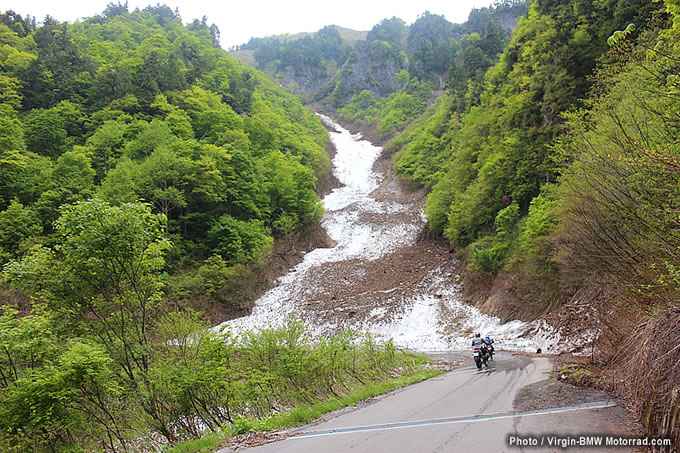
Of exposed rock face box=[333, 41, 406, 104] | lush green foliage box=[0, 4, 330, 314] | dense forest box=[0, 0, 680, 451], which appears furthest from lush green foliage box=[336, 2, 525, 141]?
lush green foliage box=[0, 4, 330, 314]

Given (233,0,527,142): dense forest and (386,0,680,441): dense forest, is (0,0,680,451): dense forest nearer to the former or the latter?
(386,0,680,441): dense forest

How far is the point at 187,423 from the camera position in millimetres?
6656

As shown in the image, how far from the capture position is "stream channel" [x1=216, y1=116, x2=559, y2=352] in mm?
17594

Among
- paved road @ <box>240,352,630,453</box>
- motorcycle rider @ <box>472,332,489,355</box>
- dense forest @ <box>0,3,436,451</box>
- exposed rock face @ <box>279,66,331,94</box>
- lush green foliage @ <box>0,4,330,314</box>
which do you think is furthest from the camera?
exposed rock face @ <box>279,66,331,94</box>

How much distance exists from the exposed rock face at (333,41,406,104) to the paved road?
109135 millimetres

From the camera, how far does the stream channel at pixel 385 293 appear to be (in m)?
17.6

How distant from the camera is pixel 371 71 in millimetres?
110438

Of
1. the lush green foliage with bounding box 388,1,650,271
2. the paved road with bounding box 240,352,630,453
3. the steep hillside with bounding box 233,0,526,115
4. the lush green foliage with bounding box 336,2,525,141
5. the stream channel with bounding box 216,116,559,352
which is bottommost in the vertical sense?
the stream channel with bounding box 216,116,559,352

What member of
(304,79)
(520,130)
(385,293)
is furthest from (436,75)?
(385,293)

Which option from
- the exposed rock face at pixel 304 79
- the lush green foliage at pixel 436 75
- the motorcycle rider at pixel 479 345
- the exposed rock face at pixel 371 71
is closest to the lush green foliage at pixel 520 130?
the motorcycle rider at pixel 479 345

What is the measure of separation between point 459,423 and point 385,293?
17.3 metres

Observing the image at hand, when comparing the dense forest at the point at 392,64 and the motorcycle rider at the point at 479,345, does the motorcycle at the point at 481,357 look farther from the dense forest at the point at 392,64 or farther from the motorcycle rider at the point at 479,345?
the dense forest at the point at 392,64

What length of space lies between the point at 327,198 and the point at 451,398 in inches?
1583

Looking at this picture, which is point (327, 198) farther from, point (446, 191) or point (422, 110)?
point (422, 110)
